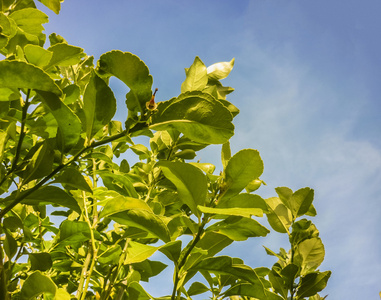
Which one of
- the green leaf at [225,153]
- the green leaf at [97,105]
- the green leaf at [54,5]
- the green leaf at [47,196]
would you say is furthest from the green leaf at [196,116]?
the green leaf at [54,5]

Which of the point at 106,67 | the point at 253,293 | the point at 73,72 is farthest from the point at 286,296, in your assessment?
the point at 73,72

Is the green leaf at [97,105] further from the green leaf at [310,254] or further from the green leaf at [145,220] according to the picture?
the green leaf at [310,254]

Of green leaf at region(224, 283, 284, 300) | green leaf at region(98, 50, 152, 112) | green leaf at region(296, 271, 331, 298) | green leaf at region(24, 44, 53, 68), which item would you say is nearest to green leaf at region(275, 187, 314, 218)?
green leaf at region(296, 271, 331, 298)

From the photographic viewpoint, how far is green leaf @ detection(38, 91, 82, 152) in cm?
93

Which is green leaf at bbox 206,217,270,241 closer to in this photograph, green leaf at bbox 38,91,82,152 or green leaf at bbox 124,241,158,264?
green leaf at bbox 124,241,158,264

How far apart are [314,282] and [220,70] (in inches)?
39.2

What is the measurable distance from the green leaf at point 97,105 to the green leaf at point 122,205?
0.74 feet

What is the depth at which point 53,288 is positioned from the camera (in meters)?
0.97

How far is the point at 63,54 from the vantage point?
1150 mm

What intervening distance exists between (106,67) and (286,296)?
1.19 meters

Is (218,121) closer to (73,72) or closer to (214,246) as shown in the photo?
(214,246)

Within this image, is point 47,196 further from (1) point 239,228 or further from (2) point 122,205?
(1) point 239,228

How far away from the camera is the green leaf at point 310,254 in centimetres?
150

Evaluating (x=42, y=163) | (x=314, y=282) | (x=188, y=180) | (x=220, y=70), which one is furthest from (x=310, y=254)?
(x=42, y=163)
